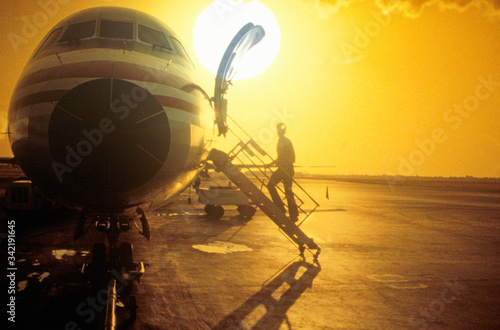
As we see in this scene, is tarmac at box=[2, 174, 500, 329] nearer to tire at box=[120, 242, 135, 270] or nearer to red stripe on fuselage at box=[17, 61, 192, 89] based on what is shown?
tire at box=[120, 242, 135, 270]

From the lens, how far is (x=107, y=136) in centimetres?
320

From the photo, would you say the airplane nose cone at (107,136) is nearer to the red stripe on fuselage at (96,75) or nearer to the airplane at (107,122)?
the airplane at (107,122)

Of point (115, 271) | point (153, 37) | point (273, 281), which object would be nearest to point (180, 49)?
point (153, 37)

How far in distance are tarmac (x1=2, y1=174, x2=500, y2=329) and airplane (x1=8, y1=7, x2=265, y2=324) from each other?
226 centimetres

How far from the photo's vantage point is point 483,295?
661 cm

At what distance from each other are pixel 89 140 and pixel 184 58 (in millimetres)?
2568

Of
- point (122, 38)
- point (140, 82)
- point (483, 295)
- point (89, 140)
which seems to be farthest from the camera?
point (483, 295)

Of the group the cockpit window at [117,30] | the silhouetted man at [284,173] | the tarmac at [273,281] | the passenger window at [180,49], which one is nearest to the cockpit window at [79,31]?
the cockpit window at [117,30]

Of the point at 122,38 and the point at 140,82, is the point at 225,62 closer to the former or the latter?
the point at 122,38

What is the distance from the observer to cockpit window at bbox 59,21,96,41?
175 inches

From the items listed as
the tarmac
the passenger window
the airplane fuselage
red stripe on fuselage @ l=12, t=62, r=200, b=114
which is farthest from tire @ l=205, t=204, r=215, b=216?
red stripe on fuselage @ l=12, t=62, r=200, b=114

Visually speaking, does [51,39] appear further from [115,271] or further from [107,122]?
[115,271]

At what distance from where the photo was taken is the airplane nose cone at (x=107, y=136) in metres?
3.19

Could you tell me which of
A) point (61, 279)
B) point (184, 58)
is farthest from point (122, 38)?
point (61, 279)
